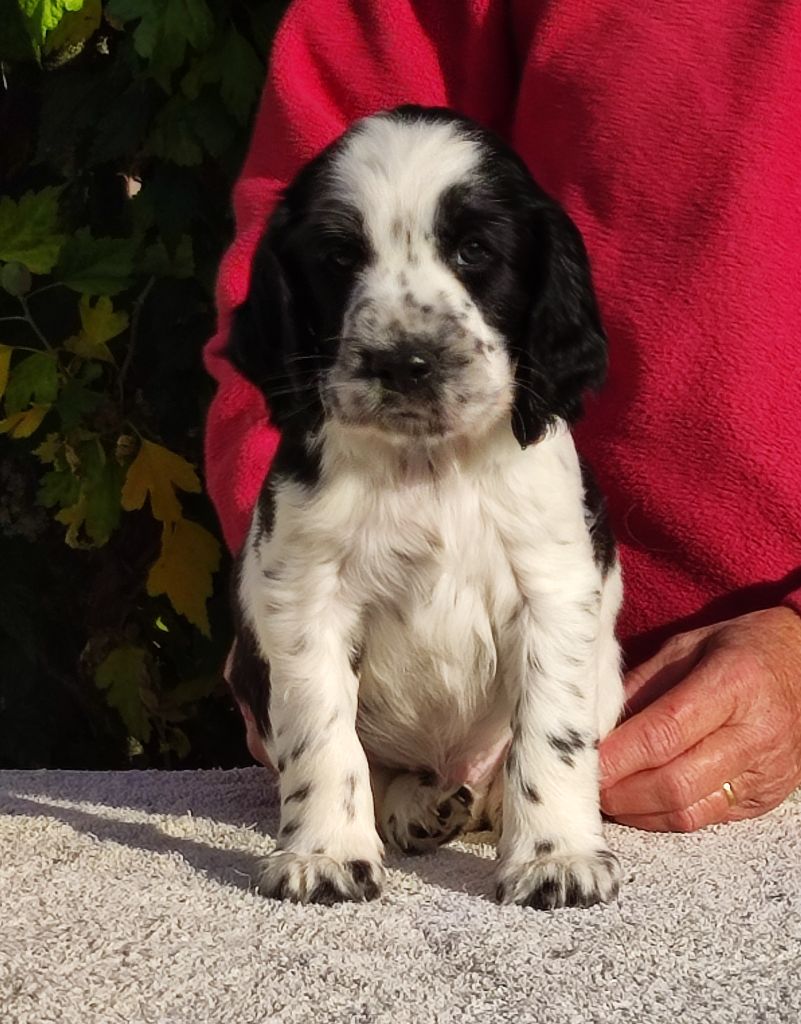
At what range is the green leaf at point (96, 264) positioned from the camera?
165 inches

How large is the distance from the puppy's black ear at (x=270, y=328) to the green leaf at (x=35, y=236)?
5.38ft

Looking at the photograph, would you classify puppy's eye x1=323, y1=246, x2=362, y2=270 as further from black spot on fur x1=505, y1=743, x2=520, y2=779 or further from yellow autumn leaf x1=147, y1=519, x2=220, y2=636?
yellow autumn leaf x1=147, y1=519, x2=220, y2=636

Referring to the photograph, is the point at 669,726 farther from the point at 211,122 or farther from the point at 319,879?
the point at 211,122

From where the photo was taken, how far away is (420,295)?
8.19 feet

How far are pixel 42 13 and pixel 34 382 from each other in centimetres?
102

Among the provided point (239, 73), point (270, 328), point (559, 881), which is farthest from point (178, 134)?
point (559, 881)

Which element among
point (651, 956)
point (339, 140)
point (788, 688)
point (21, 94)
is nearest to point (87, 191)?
point (21, 94)

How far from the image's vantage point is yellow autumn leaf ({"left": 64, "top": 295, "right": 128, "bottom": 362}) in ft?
14.0

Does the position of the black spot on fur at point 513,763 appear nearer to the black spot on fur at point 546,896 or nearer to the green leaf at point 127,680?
the black spot on fur at point 546,896

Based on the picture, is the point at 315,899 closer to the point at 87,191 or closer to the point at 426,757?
the point at 426,757

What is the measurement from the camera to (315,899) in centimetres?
243

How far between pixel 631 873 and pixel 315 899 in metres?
0.56

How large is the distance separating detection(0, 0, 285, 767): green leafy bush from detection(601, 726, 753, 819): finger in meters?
1.76

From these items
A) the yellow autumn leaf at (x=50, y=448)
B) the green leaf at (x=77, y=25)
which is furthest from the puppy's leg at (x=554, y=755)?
the green leaf at (x=77, y=25)
